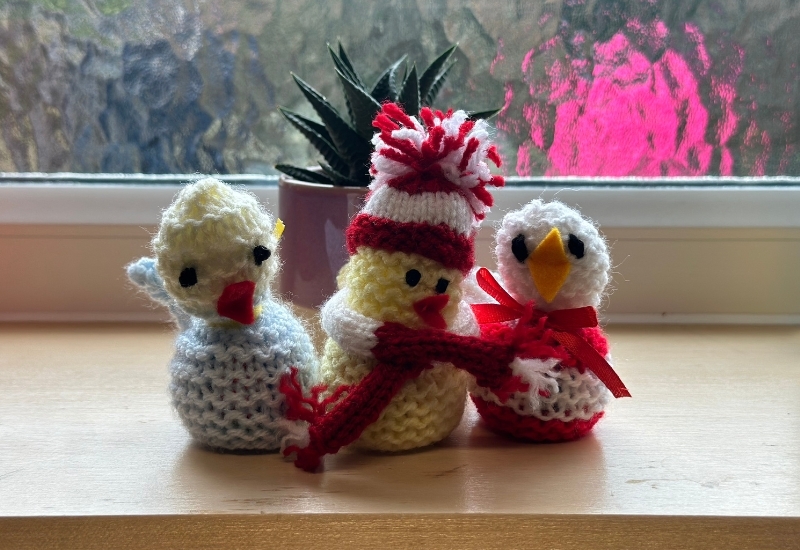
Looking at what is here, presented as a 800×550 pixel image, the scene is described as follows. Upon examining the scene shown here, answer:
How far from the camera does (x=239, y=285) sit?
0.52 m

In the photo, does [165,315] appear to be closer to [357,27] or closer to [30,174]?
[30,174]

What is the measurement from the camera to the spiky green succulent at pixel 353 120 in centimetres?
71

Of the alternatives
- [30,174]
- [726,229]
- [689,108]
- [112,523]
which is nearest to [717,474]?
[112,523]

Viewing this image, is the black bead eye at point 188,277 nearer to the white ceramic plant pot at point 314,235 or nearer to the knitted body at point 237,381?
the knitted body at point 237,381

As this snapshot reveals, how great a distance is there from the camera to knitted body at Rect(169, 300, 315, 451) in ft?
1.74

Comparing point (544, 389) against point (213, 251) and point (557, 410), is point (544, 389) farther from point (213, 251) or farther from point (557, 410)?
point (213, 251)

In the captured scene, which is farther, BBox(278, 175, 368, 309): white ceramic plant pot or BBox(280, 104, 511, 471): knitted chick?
BBox(278, 175, 368, 309): white ceramic plant pot

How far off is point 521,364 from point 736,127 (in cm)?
66

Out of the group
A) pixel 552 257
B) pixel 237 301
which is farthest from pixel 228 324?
pixel 552 257

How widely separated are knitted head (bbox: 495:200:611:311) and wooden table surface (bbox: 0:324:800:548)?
0.12 meters

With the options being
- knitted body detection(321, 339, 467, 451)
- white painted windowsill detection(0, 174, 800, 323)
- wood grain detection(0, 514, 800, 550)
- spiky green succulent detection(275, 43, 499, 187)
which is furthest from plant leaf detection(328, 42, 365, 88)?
wood grain detection(0, 514, 800, 550)

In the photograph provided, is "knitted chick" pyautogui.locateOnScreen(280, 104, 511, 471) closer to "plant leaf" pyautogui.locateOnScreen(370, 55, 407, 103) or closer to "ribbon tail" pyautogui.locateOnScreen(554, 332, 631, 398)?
"ribbon tail" pyautogui.locateOnScreen(554, 332, 631, 398)

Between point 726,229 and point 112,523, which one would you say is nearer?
point 112,523

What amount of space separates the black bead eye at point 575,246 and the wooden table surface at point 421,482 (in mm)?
153
